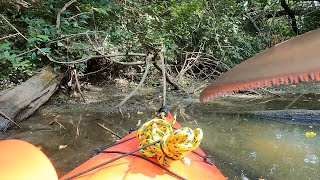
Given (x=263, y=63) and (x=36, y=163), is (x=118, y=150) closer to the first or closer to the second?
(x=36, y=163)

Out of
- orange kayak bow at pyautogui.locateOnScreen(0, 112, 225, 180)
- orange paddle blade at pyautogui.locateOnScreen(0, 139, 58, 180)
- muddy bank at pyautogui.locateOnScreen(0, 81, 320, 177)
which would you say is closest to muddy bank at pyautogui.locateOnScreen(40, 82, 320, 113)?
muddy bank at pyautogui.locateOnScreen(0, 81, 320, 177)

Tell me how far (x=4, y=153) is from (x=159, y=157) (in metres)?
1.00

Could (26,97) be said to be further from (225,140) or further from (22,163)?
(22,163)

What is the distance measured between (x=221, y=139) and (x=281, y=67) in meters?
3.95

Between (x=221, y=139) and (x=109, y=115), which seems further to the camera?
(x=109, y=115)

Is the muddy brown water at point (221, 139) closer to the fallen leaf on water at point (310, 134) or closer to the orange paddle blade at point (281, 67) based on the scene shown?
the fallen leaf on water at point (310, 134)

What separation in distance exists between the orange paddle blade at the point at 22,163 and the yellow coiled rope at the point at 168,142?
79cm

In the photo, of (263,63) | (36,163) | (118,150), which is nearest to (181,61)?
(118,150)

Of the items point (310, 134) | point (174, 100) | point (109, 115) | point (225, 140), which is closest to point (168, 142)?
point (225, 140)

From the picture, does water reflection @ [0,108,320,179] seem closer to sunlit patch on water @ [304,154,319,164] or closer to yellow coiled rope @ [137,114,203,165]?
sunlit patch on water @ [304,154,319,164]

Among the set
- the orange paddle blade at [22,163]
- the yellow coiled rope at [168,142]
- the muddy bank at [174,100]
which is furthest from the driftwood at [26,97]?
the orange paddle blade at [22,163]

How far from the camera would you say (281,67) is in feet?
2.53

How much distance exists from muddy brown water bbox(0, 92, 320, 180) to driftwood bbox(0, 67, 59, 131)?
13 centimetres

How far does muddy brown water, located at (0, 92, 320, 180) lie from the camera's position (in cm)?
378
